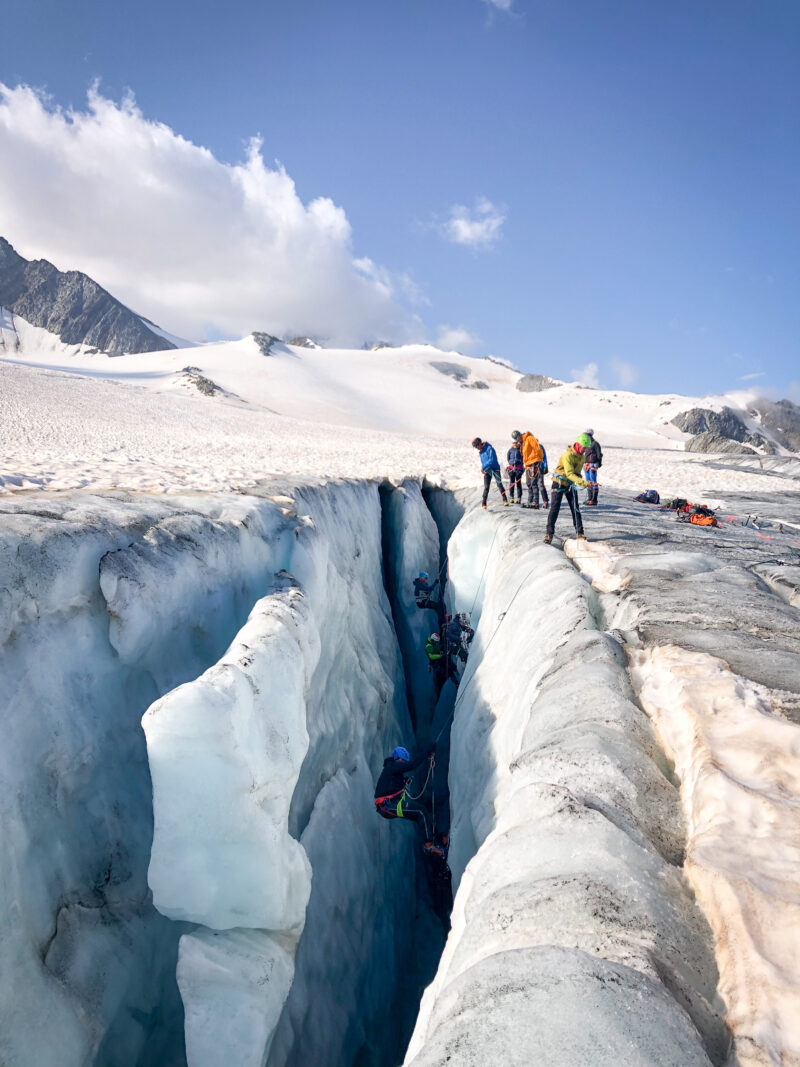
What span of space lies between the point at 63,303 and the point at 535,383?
7562 cm

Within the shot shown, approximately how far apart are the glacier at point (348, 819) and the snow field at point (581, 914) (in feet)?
0.03

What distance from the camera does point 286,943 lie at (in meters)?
3.27

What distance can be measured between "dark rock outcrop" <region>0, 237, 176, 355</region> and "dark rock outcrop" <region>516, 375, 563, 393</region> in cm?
6388

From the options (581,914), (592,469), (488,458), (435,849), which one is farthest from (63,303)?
(581,914)

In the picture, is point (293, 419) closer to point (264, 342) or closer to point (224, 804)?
point (224, 804)

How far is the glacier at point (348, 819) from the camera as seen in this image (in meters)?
1.66

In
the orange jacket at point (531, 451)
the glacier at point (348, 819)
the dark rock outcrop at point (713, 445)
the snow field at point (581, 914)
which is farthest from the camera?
the dark rock outcrop at point (713, 445)

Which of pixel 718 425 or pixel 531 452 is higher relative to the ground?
pixel 718 425

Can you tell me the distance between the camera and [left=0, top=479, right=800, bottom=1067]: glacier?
1655 millimetres

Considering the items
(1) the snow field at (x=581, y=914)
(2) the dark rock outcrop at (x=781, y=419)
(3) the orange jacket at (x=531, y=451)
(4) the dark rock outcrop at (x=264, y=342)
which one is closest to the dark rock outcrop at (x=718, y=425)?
(2) the dark rock outcrop at (x=781, y=419)

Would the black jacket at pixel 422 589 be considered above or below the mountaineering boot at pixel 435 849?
above

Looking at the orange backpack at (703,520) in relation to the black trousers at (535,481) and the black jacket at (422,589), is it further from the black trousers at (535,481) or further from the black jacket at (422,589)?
the black jacket at (422,589)

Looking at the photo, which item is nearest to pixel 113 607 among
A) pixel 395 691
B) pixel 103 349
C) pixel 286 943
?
pixel 286 943

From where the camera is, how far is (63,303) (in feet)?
280
